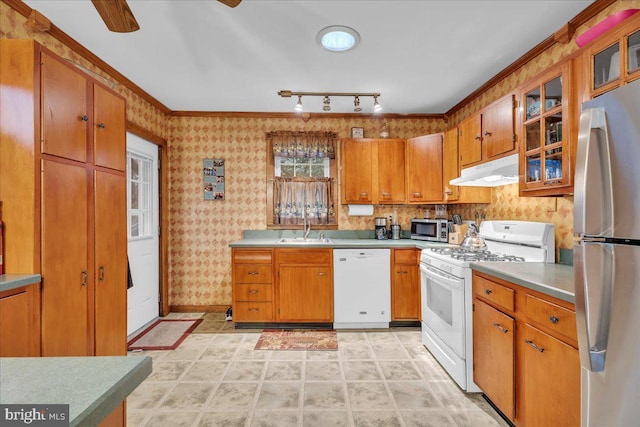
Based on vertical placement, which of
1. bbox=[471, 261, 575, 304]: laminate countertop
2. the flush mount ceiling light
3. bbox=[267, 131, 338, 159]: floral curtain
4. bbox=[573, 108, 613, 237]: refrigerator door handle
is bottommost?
bbox=[471, 261, 575, 304]: laminate countertop

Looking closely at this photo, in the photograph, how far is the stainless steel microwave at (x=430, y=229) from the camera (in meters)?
3.49

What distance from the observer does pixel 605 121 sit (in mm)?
1079

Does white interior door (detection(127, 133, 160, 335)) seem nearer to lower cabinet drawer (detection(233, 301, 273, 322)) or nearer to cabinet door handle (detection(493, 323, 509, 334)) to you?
lower cabinet drawer (detection(233, 301, 273, 322))

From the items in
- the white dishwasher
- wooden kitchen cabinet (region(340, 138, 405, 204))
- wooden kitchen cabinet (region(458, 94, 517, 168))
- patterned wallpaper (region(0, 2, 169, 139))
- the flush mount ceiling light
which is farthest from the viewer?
wooden kitchen cabinet (region(340, 138, 405, 204))

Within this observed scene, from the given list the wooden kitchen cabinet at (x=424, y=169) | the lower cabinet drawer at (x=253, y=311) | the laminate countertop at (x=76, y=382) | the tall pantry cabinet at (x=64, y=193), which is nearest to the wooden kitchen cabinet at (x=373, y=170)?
the wooden kitchen cabinet at (x=424, y=169)

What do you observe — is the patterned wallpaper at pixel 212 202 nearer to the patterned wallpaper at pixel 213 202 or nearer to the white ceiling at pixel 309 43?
the patterned wallpaper at pixel 213 202

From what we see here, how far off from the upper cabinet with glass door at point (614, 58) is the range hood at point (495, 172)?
2.15 feet

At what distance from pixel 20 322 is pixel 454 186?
349 centimetres

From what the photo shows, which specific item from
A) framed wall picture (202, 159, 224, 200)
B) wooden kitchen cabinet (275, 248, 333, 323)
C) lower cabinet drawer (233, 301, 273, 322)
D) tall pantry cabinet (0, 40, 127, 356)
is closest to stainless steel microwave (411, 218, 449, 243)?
wooden kitchen cabinet (275, 248, 333, 323)

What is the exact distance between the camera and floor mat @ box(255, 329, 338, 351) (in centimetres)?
298

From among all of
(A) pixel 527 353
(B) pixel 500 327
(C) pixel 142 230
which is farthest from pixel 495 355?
(C) pixel 142 230

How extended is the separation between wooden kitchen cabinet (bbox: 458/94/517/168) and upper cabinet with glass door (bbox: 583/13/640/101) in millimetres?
678

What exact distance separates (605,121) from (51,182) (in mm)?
2358

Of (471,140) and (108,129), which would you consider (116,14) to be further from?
(471,140)
